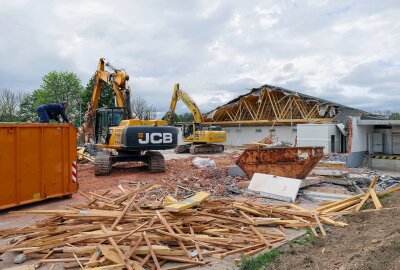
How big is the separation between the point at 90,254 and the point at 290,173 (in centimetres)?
809

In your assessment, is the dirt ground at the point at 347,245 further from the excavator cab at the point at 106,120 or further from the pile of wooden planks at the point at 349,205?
the excavator cab at the point at 106,120

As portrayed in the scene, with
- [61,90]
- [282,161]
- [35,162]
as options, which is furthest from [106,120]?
A: [61,90]

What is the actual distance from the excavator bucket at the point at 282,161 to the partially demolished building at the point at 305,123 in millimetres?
7994

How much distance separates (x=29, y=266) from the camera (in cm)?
508

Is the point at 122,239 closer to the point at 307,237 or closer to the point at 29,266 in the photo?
the point at 29,266

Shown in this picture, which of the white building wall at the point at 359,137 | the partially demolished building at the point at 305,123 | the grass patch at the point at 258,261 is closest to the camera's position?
the grass patch at the point at 258,261

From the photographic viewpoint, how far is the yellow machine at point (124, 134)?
527 inches

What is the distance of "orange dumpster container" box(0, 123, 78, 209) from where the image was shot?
8.58 meters

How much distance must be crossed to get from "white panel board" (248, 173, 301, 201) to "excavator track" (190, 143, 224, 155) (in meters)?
16.5

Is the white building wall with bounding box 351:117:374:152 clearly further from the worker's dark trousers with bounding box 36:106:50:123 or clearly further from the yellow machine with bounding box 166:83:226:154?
the worker's dark trousers with bounding box 36:106:50:123

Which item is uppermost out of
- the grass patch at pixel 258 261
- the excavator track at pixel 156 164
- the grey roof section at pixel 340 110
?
the grey roof section at pixel 340 110

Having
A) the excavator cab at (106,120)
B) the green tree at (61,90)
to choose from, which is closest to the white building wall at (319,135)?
the excavator cab at (106,120)

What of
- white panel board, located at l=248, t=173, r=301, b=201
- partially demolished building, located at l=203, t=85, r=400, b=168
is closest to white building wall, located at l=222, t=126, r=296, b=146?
partially demolished building, located at l=203, t=85, r=400, b=168

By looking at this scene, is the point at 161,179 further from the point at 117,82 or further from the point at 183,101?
the point at 183,101
